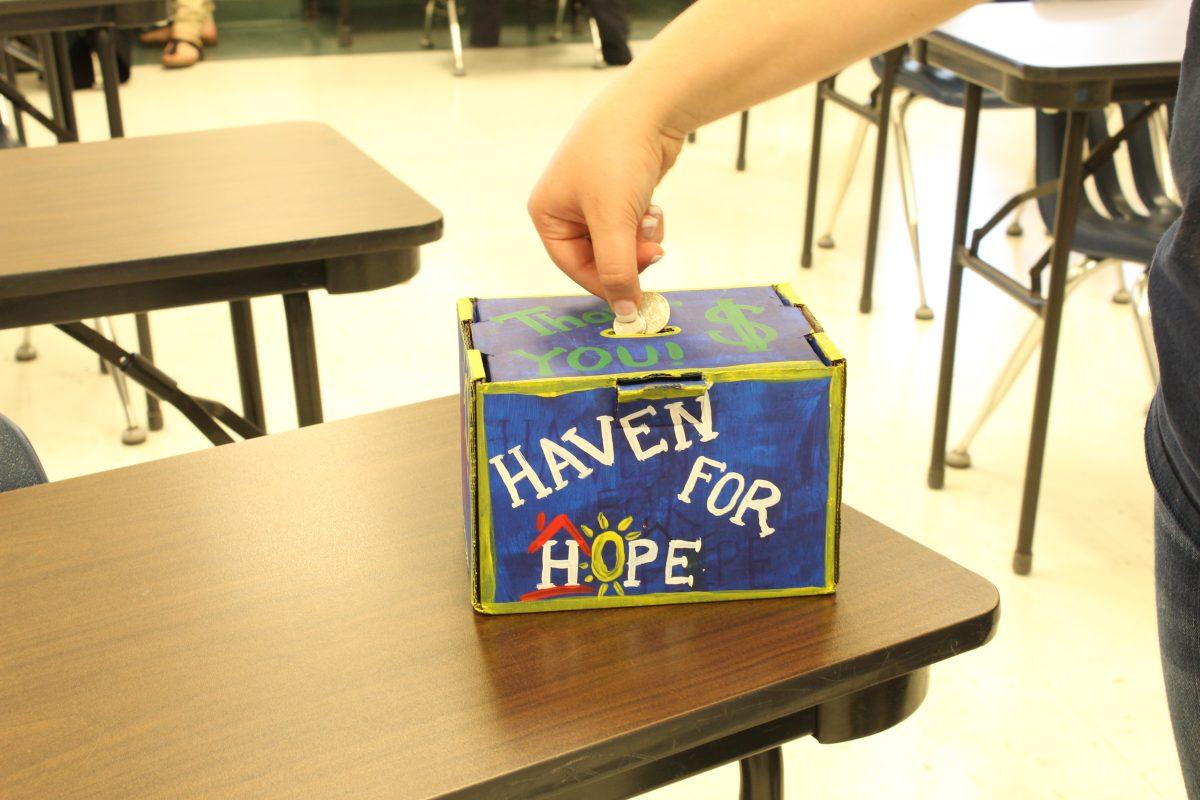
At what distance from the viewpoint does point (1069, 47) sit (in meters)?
1.84

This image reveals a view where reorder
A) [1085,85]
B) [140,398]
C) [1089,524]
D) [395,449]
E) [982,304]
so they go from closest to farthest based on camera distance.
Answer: [395,449]
[1085,85]
[1089,524]
[140,398]
[982,304]

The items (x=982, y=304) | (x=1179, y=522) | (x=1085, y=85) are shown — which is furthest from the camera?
(x=982, y=304)

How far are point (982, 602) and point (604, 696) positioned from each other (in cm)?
22

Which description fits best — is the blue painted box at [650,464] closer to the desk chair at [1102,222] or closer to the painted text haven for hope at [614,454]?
the painted text haven for hope at [614,454]

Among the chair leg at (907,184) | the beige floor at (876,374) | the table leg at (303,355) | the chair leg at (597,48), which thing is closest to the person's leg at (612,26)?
the chair leg at (597,48)

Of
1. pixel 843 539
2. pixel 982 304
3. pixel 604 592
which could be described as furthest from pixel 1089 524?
pixel 604 592

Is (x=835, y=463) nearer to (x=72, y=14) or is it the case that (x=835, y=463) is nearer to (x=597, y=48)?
(x=72, y=14)

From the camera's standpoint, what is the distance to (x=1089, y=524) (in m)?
2.10

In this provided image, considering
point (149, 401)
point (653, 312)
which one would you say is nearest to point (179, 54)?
point (149, 401)

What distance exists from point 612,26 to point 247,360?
4.10m

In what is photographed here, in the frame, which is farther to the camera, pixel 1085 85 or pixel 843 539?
pixel 1085 85

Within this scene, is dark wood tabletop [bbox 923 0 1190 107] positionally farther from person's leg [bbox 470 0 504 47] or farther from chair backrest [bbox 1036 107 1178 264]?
person's leg [bbox 470 0 504 47]

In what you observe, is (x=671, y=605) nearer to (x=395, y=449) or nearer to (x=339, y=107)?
(x=395, y=449)

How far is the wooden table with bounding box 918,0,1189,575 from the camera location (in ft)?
5.62
